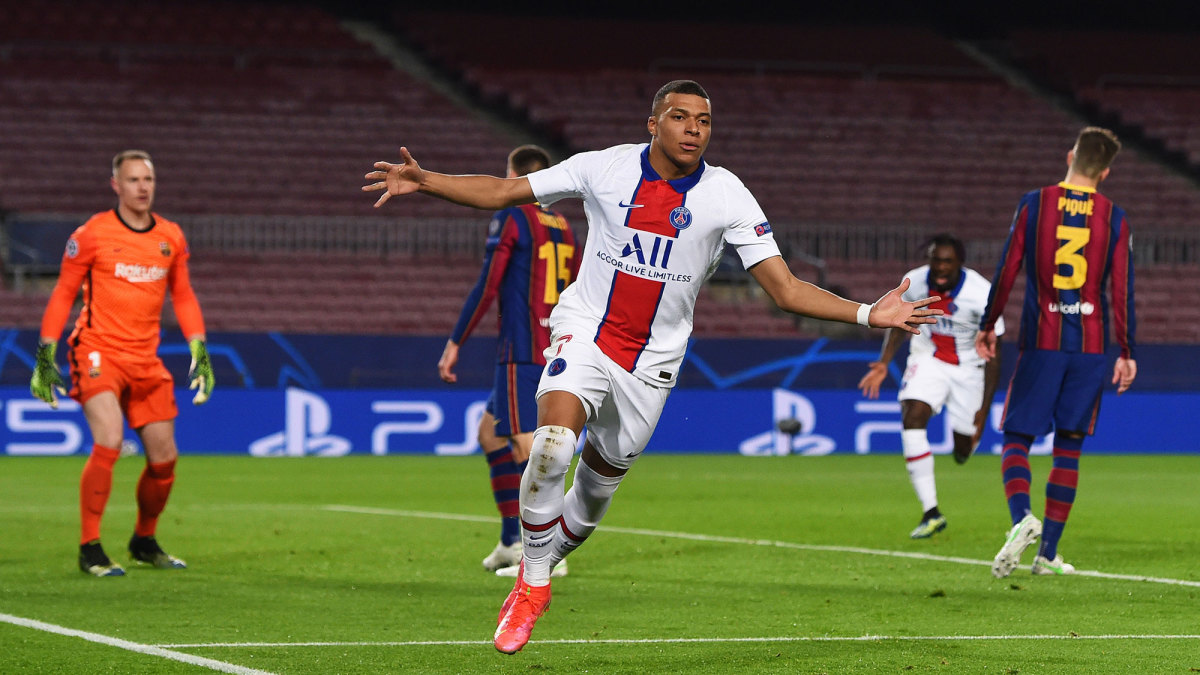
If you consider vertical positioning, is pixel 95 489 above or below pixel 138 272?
below

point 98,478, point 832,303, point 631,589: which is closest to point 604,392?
point 832,303

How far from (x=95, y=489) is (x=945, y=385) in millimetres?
5644

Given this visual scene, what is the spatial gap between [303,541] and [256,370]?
9.99 meters

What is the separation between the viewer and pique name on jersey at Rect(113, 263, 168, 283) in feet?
29.0

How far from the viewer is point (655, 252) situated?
6.23 m

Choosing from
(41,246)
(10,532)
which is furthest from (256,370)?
(10,532)

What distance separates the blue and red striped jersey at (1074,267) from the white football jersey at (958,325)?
2.82m

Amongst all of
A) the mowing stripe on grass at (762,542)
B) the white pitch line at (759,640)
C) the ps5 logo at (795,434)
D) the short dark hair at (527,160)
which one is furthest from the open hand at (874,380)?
the ps5 logo at (795,434)

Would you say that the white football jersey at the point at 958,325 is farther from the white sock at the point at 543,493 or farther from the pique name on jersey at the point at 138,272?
the white sock at the point at 543,493

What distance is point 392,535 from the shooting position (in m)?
11.0

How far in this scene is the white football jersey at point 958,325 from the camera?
1144cm

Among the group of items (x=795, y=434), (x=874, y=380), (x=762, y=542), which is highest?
(x=874, y=380)

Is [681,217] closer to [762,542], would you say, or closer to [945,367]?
[762,542]

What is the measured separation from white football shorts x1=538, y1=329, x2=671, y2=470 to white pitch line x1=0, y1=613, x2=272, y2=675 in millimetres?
1442
